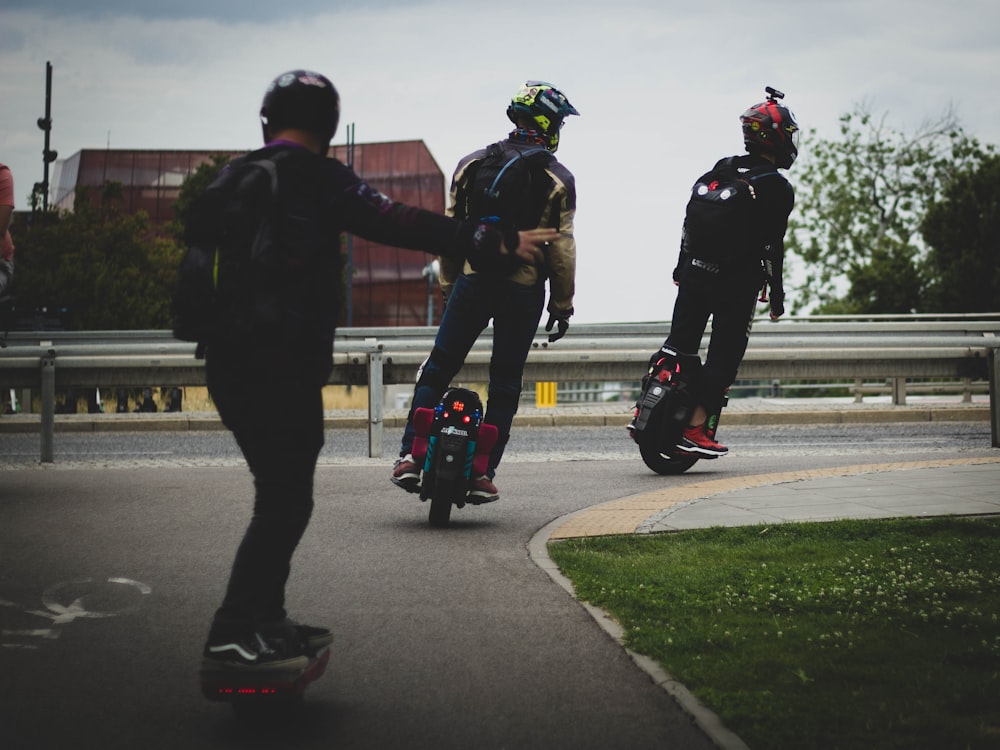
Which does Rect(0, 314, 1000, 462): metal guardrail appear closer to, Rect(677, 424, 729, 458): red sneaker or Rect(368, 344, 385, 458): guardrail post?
Rect(368, 344, 385, 458): guardrail post

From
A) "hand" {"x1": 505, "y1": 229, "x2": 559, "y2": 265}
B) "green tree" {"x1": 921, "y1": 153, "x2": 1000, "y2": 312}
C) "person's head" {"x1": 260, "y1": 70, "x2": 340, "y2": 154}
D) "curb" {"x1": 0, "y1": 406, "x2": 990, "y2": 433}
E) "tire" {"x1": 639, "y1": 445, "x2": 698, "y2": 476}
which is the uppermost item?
"green tree" {"x1": 921, "y1": 153, "x2": 1000, "y2": 312}

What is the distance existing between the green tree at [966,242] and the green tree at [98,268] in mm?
26064

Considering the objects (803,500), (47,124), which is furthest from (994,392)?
(47,124)

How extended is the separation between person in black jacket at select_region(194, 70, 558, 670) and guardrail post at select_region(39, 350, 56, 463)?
6850 mm

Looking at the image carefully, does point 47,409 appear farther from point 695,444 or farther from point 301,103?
point 301,103

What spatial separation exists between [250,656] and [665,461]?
575 centimetres

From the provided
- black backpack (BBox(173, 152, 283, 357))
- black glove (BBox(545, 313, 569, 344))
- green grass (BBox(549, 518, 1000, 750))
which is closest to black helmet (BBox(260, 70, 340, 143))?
black backpack (BBox(173, 152, 283, 357))

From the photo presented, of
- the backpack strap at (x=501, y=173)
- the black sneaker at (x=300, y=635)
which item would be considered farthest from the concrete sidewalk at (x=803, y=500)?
the black sneaker at (x=300, y=635)

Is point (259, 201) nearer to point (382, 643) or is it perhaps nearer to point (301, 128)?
point (301, 128)

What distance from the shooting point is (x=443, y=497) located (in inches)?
260

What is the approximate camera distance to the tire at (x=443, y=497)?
259 inches

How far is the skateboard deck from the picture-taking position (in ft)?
11.3

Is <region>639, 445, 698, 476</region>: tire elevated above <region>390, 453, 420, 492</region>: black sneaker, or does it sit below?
below

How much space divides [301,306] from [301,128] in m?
0.50
